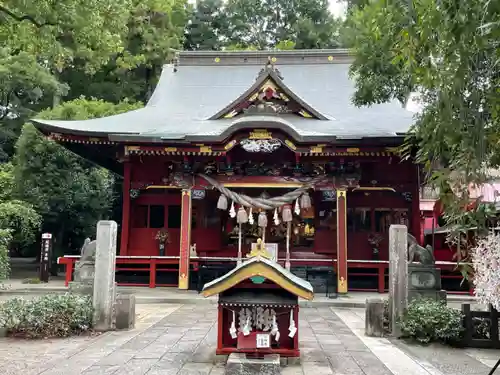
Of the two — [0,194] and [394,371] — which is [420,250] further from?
[0,194]

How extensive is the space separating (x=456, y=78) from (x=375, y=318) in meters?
5.58

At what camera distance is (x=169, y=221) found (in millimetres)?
15016

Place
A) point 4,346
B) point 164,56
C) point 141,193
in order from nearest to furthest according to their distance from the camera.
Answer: point 4,346, point 141,193, point 164,56

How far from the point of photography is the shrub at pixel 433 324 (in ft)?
23.0

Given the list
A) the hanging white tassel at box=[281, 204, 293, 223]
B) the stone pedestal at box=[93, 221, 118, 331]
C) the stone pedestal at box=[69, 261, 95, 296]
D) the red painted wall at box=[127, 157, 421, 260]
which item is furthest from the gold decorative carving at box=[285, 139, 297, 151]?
the stone pedestal at box=[69, 261, 95, 296]

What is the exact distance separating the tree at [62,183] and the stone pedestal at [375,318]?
12169mm

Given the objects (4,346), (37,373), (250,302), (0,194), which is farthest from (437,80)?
(0,194)

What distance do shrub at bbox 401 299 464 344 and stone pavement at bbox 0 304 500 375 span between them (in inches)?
9.1

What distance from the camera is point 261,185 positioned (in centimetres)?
1343

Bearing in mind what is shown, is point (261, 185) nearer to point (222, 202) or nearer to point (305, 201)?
point (222, 202)

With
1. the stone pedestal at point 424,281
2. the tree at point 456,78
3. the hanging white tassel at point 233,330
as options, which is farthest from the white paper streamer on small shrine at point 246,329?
the stone pedestal at point 424,281

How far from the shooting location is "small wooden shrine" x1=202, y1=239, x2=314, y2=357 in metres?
5.66

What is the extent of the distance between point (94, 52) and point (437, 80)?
25.5 ft

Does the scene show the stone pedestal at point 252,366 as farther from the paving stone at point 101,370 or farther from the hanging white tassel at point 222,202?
the hanging white tassel at point 222,202
